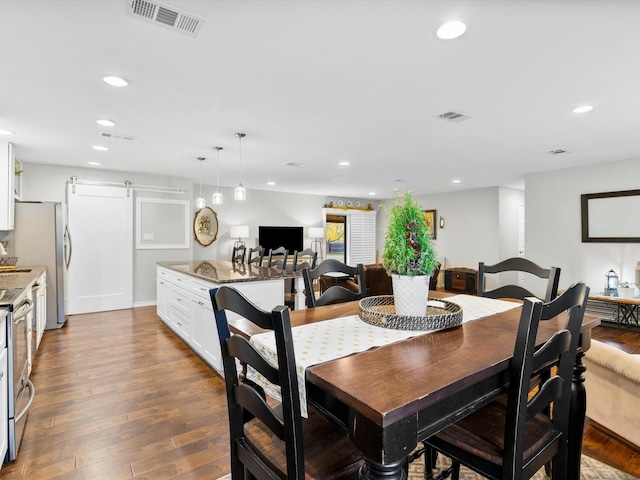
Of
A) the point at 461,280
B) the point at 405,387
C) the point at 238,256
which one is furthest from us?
the point at 461,280

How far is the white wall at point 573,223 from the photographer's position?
198 inches

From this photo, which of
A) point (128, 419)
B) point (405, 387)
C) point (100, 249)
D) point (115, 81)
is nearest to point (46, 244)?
point (100, 249)

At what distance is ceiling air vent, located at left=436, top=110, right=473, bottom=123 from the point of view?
3139 millimetres

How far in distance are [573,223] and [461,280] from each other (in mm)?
2788

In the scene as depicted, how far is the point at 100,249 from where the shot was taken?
19.2 feet

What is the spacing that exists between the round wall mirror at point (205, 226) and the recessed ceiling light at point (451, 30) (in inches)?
248

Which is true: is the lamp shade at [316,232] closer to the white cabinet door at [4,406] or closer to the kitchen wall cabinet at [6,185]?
the kitchen wall cabinet at [6,185]

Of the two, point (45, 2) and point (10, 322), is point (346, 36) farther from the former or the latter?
point (10, 322)

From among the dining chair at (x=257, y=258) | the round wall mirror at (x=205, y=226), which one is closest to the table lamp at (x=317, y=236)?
the round wall mirror at (x=205, y=226)

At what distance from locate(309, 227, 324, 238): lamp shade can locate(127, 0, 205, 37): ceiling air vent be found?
7.16 meters

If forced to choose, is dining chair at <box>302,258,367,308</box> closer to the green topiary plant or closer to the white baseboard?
the green topiary plant

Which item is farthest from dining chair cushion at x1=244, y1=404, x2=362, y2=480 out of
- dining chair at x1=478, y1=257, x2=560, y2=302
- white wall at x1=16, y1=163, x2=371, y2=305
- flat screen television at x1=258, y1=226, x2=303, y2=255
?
flat screen television at x1=258, y1=226, x2=303, y2=255

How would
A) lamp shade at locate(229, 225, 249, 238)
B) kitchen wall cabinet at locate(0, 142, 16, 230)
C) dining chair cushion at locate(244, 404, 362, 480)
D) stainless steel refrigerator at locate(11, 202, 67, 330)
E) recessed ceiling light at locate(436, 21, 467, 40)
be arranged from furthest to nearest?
lamp shade at locate(229, 225, 249, 238) → stainless steel refrigerator at locate(11, 202, 67, 330) → kitchen wall cabinet at locate(0, 142, 16, 230) → recessed ceiling light at locate(436, 21, 467, 40) → dining chair cushion at locate(244, 404, 362, 480)

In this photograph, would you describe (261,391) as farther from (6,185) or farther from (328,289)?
(6,185)
